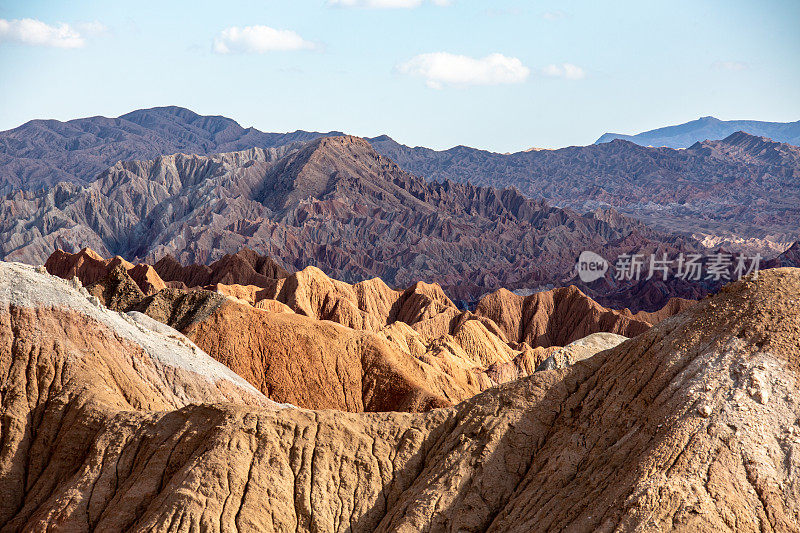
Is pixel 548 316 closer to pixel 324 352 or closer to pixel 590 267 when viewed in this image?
pixel 324 352

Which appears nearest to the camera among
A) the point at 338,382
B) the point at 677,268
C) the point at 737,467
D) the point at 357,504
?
the point at 737,467

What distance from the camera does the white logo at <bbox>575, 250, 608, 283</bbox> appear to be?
162500mm

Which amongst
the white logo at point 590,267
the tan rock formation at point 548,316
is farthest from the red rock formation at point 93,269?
the white logo at point 590,267

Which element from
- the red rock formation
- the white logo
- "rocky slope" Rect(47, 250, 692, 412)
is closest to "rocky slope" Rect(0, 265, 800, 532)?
"rocky slope" Rect(47, 250, 692, 412)

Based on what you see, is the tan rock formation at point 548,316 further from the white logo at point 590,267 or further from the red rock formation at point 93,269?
the white logo at point 590,267

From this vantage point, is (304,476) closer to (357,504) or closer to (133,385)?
(357,504)

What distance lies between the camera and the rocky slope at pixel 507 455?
18.4 meters

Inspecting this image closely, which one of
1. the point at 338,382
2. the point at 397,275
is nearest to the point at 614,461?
the point at 338,382

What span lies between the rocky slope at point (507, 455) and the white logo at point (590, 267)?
14110 cm

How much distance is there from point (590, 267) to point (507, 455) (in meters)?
151

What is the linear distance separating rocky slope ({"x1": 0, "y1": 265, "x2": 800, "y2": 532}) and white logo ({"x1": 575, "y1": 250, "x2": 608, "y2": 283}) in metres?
141

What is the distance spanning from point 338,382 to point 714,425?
27.4 m

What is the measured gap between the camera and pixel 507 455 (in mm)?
22484

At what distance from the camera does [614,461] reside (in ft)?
65.1
